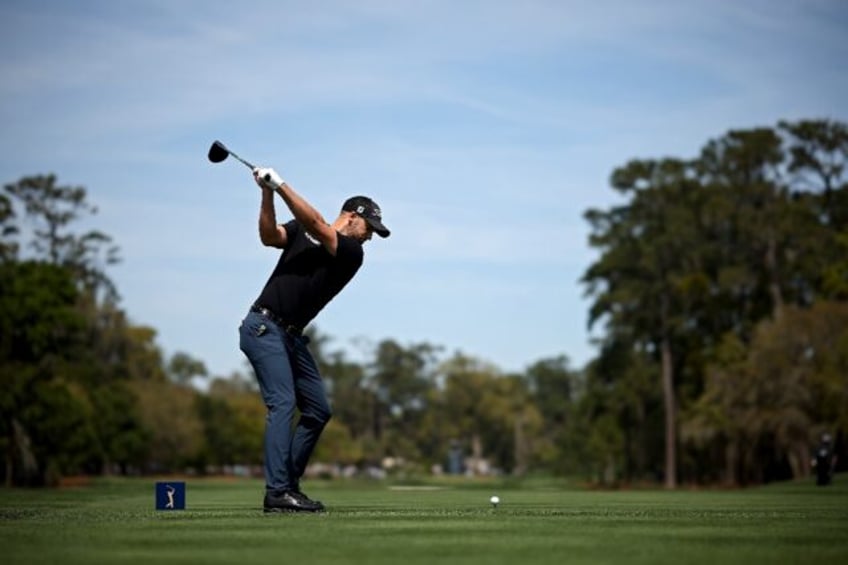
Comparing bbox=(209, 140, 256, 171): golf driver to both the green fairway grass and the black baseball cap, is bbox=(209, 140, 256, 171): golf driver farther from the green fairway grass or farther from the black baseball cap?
the green fairway grass

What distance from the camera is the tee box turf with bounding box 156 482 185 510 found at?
11.8m

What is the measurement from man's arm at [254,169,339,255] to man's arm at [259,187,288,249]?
0.11 meters

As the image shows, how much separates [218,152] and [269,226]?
138cm

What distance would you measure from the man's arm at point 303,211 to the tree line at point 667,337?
4348 centimetres

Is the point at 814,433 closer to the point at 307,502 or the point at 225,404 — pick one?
the point at 307,502

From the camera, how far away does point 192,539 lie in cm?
771

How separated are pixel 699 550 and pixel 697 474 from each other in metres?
73.1

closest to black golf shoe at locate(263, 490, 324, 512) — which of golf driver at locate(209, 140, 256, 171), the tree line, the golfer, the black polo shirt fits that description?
the golfer

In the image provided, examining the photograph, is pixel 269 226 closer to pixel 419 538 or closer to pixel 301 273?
pixel 301 273

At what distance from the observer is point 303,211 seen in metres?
10.3

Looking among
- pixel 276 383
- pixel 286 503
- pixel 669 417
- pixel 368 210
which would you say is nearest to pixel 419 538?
pixel 286 503

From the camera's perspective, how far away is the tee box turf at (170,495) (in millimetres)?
11750

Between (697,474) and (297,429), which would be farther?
(697,474)

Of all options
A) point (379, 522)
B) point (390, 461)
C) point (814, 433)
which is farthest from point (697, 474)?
point (390, 461)
